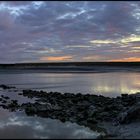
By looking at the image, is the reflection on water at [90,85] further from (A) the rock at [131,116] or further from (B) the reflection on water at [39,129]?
(B) the reflection on water at [39,129]

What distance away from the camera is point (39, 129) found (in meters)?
14.8

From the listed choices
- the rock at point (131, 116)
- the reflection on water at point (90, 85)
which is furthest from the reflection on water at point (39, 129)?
the reflection on water at point (90, 85)

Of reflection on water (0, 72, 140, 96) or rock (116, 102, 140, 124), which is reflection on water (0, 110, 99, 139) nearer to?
→ rock (116, 102, 140, 124)

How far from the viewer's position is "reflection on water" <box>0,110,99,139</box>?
13.6m

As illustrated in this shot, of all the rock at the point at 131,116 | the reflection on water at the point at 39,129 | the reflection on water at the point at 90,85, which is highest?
the reflection on water at the point at 90,85

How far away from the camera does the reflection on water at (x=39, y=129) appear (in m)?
13.6

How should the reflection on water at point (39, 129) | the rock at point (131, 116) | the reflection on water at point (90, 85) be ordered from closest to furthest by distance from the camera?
the reflection on water at point (39, 129) < the rock at point (131, 116) < the reflection on water at point (90, 85)

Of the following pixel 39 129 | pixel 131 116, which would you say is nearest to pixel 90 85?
pixel 131 116

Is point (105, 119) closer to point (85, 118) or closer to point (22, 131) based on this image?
point (85, 118)

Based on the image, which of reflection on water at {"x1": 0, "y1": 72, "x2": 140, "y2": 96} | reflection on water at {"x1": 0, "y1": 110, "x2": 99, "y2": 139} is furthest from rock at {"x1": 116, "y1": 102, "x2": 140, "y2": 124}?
reflection on water at {"x1": 0, "y1": 72, "x2": 140, "y2": 96}

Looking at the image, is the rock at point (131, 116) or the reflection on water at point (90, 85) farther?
the reflection on water at point (90, 85)

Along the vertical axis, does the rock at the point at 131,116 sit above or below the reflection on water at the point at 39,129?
above

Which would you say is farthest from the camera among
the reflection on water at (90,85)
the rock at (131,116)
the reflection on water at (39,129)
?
the reflection on water at (90,85)

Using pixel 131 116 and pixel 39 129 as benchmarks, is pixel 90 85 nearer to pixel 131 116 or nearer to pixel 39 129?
pixel 131 116
